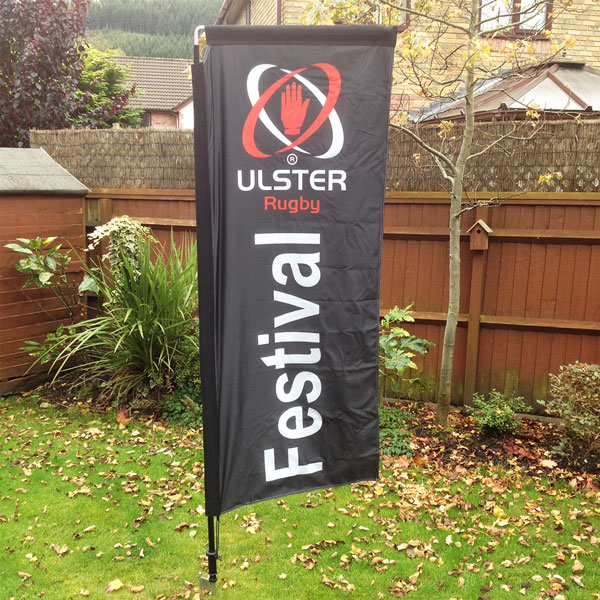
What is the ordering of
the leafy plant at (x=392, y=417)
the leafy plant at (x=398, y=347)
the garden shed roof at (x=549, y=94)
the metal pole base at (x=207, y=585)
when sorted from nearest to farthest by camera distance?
1. the metal pole base at (x=207, y=585)
2. the leafy plant at (x=398, y=347)
3. the leafy plant at (x=392, y=417)
4. the garden shed roof at (x=549, y=94)

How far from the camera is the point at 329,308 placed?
9.14 feet

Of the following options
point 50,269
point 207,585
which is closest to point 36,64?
point 50,269

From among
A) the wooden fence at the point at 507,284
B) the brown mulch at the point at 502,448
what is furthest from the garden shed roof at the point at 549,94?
the brown mulch at the point at 502,448

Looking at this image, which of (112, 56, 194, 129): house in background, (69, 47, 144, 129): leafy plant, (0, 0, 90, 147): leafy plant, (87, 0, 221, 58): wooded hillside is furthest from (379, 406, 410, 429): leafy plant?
(87, 0, 221, 58): wooded hillside

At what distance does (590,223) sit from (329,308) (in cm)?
353

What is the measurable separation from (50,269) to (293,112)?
4.30m

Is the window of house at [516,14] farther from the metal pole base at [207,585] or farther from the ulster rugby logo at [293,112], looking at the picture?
the metal pole base at [207,585]

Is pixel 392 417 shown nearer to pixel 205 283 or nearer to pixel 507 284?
pixel 507 284

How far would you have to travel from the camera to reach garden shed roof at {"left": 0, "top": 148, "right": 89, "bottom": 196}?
5969mm

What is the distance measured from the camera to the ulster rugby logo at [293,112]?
8.45 ft

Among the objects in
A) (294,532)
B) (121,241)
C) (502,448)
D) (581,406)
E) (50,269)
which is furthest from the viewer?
(50,269)

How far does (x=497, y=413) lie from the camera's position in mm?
5004

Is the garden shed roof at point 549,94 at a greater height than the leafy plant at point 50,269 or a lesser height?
greater

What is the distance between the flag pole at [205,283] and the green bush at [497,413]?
119 inches
